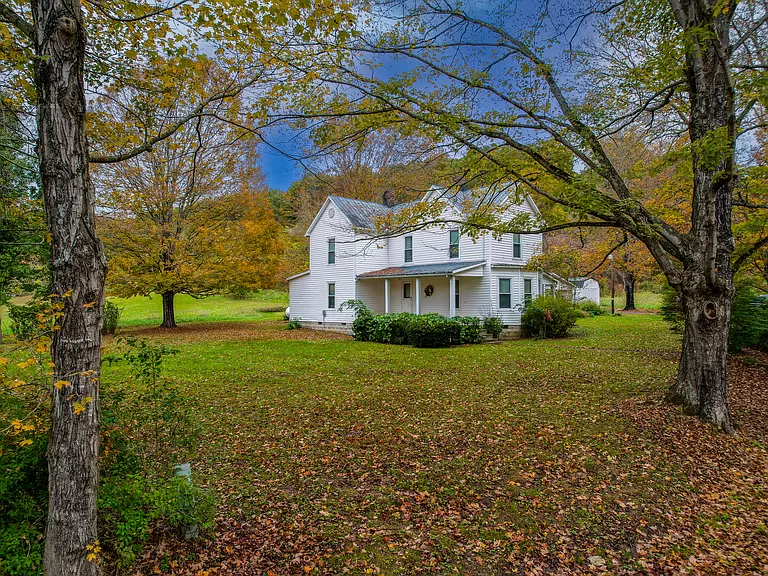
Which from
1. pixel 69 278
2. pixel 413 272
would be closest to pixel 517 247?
pixel 413 272

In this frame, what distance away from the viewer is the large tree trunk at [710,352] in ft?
19.6

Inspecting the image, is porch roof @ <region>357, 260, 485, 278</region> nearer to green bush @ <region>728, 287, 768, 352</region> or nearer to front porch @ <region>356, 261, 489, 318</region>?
front porch @ <region>356, 261, 489, 318</region>

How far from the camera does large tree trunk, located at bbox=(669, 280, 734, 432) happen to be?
5.97m

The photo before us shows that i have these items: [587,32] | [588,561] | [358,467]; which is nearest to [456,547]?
Result: [588,561]

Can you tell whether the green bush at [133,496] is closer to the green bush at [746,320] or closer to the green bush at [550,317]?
the green bush at [746,320]

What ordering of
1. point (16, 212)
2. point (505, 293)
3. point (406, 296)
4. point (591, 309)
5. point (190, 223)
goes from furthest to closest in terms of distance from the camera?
point (591, 309) < point (406, 296) < point (190, 223) < point (505, 293) < point (16, 212)

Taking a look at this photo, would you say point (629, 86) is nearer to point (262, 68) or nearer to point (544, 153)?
point (544, 153)

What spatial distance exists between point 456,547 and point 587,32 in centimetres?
840

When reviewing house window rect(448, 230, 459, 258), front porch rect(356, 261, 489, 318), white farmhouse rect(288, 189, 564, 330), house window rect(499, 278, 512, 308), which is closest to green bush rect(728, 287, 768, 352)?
white farmhouse rect(288, 189, 564, 330)

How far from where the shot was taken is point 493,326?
17094 millimetres

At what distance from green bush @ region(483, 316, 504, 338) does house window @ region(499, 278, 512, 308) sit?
4.50 ft

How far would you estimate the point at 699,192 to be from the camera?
19.8 ft

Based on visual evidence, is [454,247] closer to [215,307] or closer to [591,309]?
[591,309]

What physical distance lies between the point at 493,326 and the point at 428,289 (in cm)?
408
